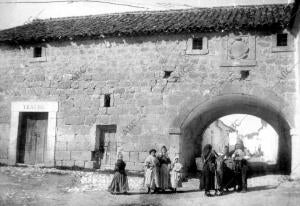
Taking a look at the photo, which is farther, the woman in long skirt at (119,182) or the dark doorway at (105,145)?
the dark doorway at (105,145)

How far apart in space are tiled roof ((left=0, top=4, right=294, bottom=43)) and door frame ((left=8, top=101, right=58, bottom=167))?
2220mm

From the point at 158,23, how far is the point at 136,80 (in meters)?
2.00

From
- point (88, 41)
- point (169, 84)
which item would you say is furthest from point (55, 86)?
point (169, 84)

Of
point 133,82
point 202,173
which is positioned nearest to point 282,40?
point 133,82

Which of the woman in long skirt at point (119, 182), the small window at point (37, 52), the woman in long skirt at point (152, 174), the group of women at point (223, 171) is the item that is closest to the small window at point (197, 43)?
the group of women at point (223, 171)

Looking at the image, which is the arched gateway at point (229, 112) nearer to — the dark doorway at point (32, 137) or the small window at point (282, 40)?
the small window at point (282, 40)

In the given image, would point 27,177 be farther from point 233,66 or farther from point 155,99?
point 233,66

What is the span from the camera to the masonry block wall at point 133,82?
11.0 metres

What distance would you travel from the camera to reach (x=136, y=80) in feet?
38.6

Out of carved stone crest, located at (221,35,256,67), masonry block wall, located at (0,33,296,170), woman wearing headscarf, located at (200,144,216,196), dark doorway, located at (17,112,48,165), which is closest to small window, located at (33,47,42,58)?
masonry block wall, located at (0,33,296,170)

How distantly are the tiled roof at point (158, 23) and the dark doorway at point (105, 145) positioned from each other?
3.04m

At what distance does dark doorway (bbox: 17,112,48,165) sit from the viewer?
1266cm

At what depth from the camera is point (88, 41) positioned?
12.3 meters

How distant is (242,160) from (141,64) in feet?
14.4
